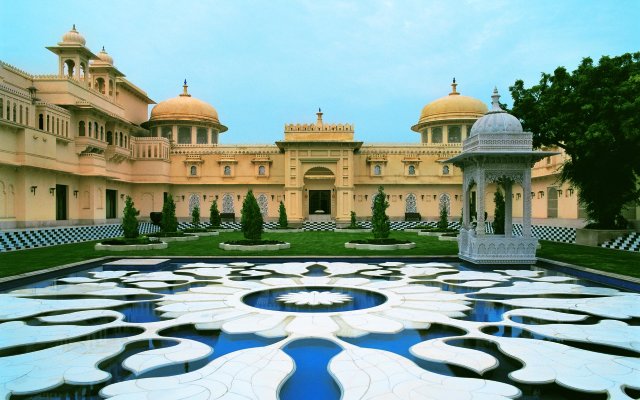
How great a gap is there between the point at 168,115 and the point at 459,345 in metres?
32.2

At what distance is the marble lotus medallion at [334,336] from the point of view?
4.12 metres

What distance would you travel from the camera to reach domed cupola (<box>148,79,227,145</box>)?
33.8 m


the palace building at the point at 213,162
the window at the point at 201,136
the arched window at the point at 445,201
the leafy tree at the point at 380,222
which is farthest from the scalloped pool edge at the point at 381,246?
the window at the point at 201,136

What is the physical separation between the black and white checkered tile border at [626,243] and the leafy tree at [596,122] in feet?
2.96

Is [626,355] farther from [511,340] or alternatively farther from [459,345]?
[459,345]

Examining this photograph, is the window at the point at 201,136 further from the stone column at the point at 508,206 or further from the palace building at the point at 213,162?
the stone column at the point at 508,206

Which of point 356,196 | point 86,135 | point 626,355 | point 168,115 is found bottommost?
point 626,355

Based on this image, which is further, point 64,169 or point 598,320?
point 64,169

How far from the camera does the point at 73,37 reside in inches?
989

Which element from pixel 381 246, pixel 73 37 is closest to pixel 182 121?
pixel 73 37

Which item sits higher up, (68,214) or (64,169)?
(64,169)

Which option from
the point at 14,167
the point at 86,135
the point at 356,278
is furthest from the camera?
the point at 86,135

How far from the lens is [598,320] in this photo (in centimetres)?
641

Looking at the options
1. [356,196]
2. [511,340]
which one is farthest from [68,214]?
[511,340]
